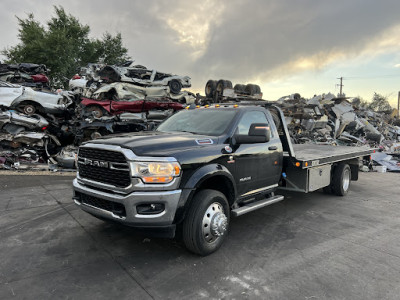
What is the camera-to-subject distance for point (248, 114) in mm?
4543

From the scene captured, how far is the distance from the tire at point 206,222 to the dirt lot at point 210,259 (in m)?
0.19

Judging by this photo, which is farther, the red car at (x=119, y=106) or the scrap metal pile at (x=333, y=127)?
the scrap metal pile at (x=333, y=127)

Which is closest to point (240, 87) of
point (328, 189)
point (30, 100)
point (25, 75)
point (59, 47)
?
point (328, 189)

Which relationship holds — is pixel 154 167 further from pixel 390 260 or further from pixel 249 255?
pixel 390 260

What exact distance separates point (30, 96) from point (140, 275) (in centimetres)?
1028

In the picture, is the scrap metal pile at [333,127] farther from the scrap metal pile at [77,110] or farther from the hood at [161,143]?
the hood at [161,143]

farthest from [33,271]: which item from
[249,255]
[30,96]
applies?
[30,96]

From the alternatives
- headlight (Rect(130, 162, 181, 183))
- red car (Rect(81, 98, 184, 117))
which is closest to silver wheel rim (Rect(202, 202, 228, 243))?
headlight (Rect(130, 162, 181, 183))

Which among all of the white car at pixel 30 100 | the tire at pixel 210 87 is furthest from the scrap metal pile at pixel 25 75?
the tire at pixel 210 87

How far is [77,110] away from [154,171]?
9.71 m

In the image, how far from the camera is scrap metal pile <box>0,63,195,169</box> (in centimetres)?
994

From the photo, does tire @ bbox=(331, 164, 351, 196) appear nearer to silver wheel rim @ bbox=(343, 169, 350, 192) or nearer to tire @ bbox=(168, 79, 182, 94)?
silver wheel rim @ bbox=(343, 169, 350, 192)

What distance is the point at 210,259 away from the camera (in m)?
3.53

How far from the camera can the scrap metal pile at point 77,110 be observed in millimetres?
9938
